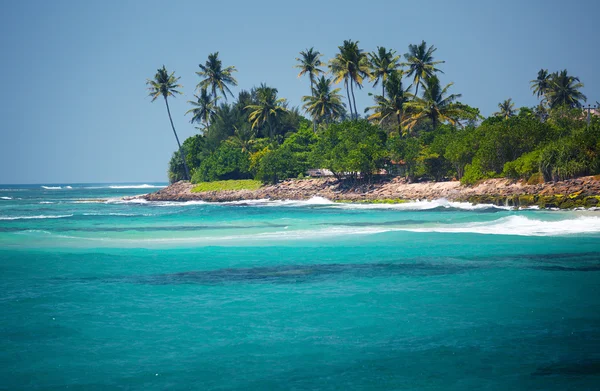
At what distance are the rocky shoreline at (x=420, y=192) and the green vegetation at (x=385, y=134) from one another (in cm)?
76

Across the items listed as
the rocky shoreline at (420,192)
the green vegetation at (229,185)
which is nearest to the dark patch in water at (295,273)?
the rocky shoreline at (420,192)

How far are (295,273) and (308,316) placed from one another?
416 cm

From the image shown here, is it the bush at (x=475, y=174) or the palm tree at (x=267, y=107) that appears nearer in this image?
the bush at (x=475, y=174)

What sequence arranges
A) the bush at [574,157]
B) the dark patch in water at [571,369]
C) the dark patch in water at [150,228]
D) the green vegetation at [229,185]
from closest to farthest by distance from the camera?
the dark patch in water at [571,369], the dark patch in water at [150,228], the bush at [574,157], the green vegetation at [229,185]

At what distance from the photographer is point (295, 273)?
47.8ft

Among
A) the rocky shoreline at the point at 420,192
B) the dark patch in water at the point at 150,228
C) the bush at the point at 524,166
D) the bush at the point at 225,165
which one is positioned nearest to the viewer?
the dark patch in water at the point at 150,228

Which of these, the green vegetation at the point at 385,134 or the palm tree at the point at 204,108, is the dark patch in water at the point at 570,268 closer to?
the green vegetation at the point at 385,134

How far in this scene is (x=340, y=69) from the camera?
62938 mm

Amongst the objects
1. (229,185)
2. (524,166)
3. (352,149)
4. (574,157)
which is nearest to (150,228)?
(524,166)

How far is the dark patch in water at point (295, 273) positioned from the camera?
13.8 m

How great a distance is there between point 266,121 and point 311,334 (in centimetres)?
Answer: 6668

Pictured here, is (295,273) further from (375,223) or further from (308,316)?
(375,223)

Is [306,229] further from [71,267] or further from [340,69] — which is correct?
[340,69]

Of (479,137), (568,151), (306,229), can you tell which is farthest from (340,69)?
(306,229)
